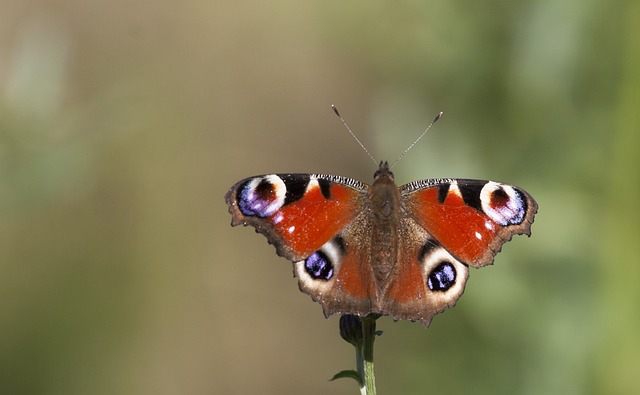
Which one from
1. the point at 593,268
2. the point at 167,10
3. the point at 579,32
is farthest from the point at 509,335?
the point at 167,10

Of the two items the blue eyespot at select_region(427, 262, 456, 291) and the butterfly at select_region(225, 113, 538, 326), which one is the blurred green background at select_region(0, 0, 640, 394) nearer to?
the butterfly at select_region(225, 113, 538, 326)

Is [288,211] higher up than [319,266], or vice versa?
[288,211]

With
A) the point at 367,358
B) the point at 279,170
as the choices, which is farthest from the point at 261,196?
the point at 279,170

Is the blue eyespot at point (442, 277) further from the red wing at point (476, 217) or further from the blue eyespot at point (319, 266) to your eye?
the blue eyespot at point (319, 266)

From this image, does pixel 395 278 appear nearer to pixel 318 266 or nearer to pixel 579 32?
pixel 318 266

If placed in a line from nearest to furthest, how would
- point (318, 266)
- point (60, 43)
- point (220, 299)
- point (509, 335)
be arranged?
point (318, 266), point (60, 43), point (509, 335), point (220, 299)

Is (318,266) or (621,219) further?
(621,219)

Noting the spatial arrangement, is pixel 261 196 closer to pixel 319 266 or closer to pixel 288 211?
pixel 288 211
